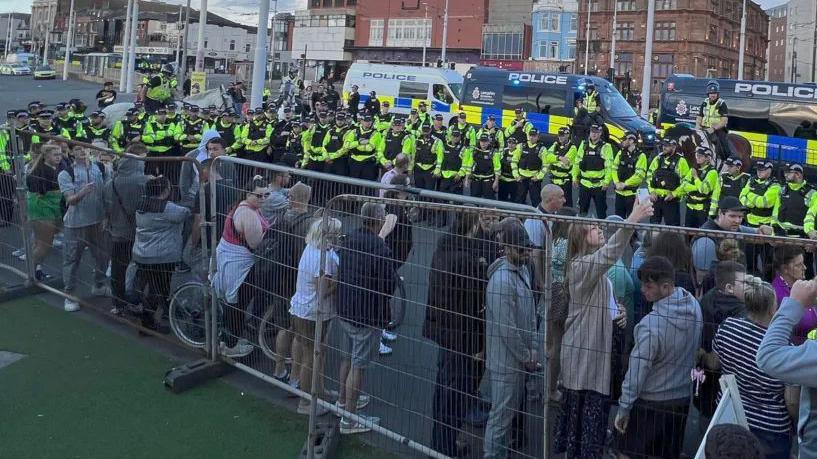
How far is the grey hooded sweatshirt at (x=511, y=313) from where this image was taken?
4238 mm

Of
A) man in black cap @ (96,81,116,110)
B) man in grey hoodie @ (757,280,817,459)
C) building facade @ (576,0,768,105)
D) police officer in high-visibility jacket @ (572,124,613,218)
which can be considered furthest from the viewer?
building facade @ (576,0,768,105)

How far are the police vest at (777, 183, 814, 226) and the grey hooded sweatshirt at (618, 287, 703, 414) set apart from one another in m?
7.75

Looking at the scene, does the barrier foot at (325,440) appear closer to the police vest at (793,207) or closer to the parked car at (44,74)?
the police vest at (793,207)

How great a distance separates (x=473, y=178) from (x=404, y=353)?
1064 cm

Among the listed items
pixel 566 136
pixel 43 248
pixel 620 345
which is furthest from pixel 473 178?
pixel 620 345

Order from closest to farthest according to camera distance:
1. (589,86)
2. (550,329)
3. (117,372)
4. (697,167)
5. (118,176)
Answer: (550,329) → (117,372) → (118,176) → (697,167) → (589,86)

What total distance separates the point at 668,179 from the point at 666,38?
67.8 meters

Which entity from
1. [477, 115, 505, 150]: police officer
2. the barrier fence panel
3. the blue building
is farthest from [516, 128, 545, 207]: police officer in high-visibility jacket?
the blue building

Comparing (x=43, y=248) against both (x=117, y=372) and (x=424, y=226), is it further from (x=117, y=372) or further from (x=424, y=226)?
(x=424, y=226)

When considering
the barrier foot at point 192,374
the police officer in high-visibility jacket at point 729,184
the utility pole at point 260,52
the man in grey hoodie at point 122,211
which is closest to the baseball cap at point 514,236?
the barrier foot at point 192,374

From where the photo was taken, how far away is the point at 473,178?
1548 centimetres

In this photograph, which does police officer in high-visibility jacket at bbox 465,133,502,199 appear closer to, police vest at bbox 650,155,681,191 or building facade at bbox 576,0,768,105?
police vest at bbox 650,155,681,191

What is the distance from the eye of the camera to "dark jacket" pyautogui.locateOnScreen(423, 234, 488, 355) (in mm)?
4363

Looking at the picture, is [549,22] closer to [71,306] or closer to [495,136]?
[495,136]
